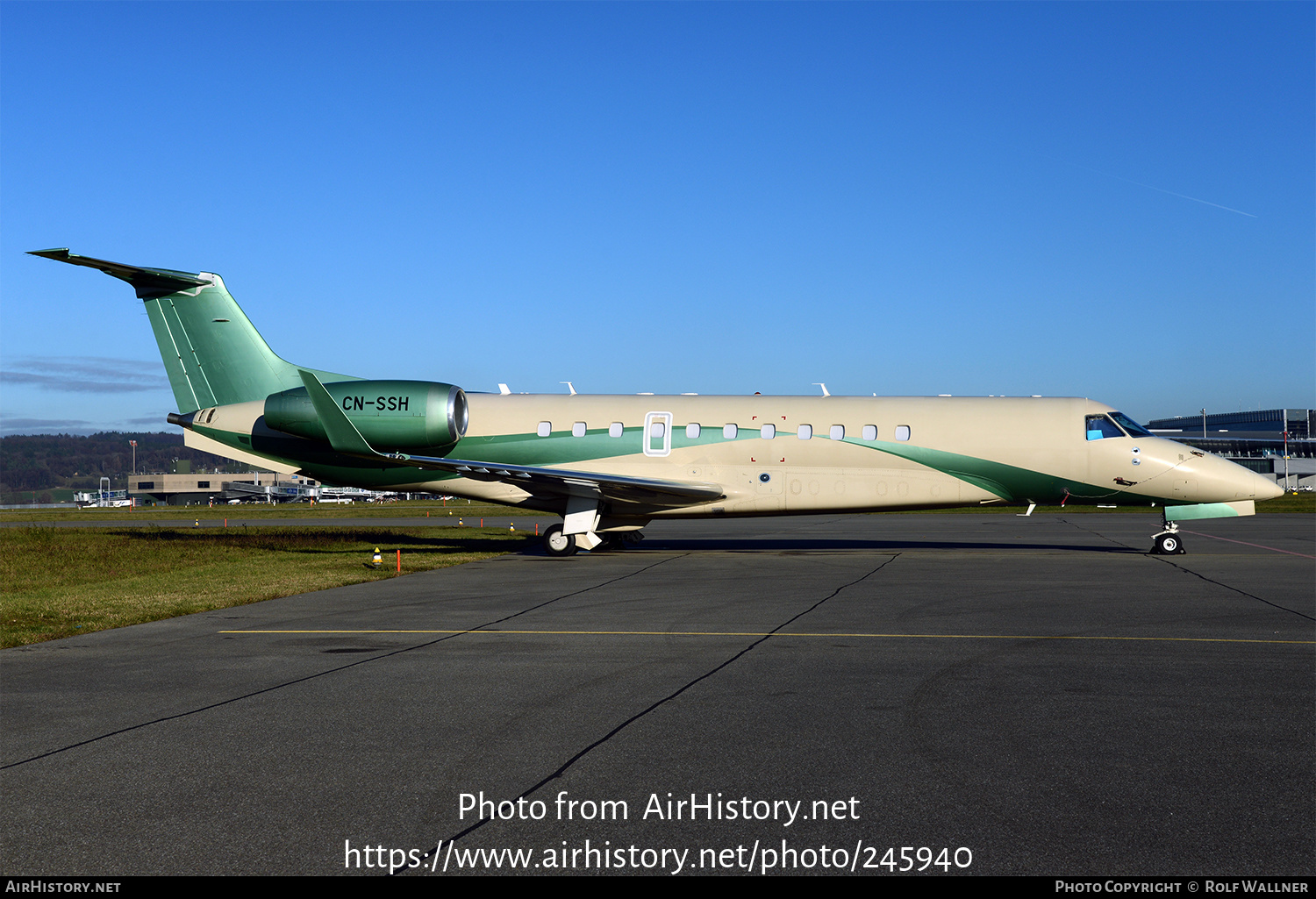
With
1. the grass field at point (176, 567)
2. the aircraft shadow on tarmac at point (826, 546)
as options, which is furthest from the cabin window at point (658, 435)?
the grass field at point (176, 567)

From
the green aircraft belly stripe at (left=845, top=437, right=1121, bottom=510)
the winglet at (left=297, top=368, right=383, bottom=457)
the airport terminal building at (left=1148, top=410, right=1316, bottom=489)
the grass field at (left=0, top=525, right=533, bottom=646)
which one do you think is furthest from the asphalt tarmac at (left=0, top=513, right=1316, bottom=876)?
the airport terminal building at (left=1148, top=410, right=1316, bottom=489)

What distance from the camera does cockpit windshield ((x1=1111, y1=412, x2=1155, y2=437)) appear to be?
22.5 meters

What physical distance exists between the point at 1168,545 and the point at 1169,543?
1.8 inches

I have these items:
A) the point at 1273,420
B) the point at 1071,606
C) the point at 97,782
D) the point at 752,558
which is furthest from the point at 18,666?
the point at 1273,420

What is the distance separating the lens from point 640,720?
23.8ft

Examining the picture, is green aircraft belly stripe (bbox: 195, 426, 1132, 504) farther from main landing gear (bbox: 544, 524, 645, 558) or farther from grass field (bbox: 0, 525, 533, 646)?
grass field (bbox: 0, 525, 533, 646)

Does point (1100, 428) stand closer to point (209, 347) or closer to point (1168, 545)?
point (1168, 545)

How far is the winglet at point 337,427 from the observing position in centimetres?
2120

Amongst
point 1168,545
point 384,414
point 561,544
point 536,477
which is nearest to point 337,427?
point 384,414

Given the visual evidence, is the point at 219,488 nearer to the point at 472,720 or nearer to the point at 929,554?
the point at 929,554

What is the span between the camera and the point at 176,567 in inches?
826

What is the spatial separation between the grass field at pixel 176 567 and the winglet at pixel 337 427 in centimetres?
250

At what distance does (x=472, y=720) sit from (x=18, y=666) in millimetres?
5425

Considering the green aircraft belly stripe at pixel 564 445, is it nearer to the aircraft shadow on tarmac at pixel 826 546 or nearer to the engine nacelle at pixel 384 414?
the engine nacelle at pixel 384 414
